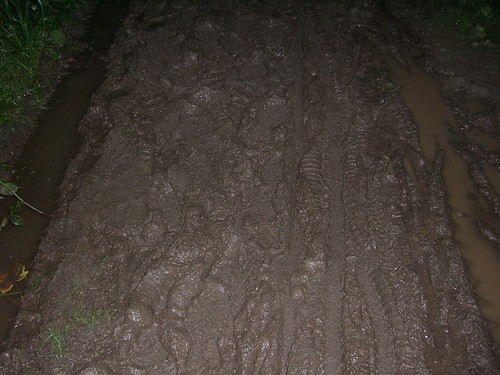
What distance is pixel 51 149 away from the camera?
10.6ft

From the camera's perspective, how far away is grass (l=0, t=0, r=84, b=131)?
11.2 feet

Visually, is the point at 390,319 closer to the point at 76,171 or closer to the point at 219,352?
the point at 219,352

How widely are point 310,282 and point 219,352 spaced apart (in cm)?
62

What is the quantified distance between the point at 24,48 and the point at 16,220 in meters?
1.73

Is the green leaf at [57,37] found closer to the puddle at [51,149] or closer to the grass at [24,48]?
the grass at [24,48]

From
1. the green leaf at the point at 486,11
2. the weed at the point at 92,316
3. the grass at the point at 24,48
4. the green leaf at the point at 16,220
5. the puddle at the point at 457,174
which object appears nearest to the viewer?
the weed at the point at 92,316

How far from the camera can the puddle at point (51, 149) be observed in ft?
8.85

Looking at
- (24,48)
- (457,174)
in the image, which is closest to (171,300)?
(457,174)

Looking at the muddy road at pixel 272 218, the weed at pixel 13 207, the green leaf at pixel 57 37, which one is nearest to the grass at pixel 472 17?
the muddy road at pixel 272 218

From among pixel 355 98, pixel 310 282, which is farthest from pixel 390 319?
pixel 355 98

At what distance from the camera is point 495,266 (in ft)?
8.02

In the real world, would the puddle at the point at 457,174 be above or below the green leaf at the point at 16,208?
above

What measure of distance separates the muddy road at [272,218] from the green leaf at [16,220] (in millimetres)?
292

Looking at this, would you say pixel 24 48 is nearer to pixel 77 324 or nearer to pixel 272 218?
pixel 77 324
